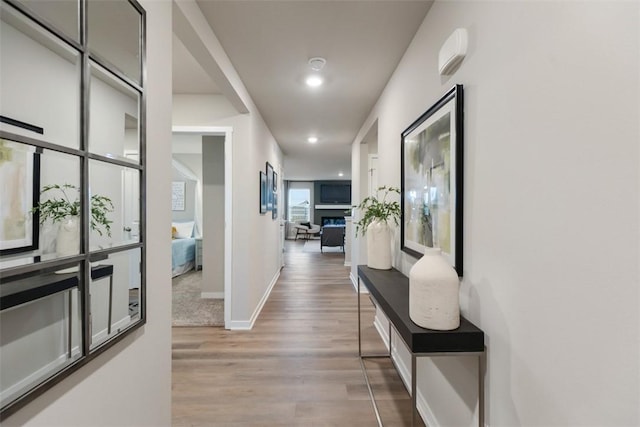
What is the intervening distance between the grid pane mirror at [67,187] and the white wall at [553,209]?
4.38 ft

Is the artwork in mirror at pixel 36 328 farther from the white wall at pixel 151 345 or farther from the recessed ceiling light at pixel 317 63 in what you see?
the recessed ceiling light at pixel 317 63

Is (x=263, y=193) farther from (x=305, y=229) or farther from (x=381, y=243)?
(x=305, y=229)

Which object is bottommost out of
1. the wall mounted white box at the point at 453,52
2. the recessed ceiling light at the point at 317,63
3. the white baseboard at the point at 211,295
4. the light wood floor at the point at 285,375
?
the light wood floor at the point at 285,375

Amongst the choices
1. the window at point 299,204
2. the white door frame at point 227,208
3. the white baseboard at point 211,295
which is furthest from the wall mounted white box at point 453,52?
the window at point 299,204

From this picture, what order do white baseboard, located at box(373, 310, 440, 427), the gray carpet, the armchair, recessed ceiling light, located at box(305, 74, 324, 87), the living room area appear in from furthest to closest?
the living room area → the armchair → the gray carpet → recessed ceiling light, located at box(305, 74, 324, 87) → white baseboard, located at box(373, 310, 440, 427)

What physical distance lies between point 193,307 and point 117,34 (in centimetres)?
338

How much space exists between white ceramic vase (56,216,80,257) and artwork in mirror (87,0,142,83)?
A: 52 cm

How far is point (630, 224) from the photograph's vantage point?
64 centimetres

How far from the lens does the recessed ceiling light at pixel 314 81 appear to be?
2.65m

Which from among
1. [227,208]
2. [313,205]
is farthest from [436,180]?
[313,205]

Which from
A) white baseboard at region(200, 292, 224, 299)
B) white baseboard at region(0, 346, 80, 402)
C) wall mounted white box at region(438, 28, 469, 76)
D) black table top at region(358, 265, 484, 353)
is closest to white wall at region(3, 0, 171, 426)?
white baseboard at region(0, 346, 80, 402)

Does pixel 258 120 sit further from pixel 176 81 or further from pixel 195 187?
pixel 195 187

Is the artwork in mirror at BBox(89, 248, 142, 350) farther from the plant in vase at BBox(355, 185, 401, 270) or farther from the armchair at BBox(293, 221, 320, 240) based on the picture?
the armchair at BBox(293, 221, 320, 240)

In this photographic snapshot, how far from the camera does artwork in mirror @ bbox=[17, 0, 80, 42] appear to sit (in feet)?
2.40
